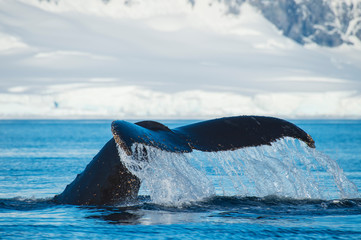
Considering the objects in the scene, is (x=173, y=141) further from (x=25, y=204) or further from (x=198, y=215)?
(x=25, y=204)

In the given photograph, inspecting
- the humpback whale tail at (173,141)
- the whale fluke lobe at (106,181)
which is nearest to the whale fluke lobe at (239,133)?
the humpback whale tail at (173,141)

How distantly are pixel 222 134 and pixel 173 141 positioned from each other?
0.70 meters

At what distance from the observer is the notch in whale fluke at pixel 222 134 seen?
22.0ft

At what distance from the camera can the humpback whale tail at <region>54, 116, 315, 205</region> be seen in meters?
6.72

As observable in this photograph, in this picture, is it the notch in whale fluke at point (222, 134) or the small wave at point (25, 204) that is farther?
the small wave at point (25, 204)

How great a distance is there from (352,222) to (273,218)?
1.10m

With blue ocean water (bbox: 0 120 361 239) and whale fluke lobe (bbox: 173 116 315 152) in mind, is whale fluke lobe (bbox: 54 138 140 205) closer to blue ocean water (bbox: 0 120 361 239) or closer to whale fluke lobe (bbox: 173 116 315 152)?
blue ocean water (bbox: 0 120 361 239)

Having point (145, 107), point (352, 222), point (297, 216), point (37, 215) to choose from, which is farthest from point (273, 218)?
point (145, 107)

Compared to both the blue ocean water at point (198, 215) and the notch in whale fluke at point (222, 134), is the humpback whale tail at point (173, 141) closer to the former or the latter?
the notch in whale fluke at point (222, 134)

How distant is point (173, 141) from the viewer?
6.85 m

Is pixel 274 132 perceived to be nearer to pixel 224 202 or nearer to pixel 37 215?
pixel 224 202

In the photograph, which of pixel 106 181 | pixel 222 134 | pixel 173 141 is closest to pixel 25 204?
pixel 106 181

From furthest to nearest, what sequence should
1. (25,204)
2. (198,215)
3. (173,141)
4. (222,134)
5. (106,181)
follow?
(25,204), (198,215), (106,181), (222,134), (173,141)

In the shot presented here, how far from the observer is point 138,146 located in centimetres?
661
